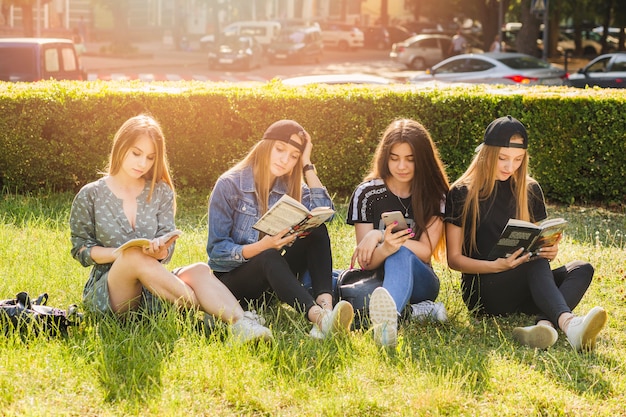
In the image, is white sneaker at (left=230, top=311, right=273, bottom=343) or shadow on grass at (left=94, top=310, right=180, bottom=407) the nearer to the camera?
shadow on grass at (left=94, top=310, right=180, bottom=407)

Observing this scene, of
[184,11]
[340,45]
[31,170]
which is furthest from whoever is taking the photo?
[184,11]

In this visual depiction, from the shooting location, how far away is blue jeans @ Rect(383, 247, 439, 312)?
16.9 ft

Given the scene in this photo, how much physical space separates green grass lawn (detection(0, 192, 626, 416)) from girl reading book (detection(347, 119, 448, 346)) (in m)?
0.26

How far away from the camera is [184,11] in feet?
167

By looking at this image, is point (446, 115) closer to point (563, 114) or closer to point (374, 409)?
point (563, 114)

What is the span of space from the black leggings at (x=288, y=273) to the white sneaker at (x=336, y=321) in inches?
8.6

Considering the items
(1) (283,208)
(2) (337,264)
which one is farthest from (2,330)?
(2) (337,264)

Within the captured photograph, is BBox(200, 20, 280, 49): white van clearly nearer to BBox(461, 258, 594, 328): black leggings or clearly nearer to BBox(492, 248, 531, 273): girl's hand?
BBox(461, 258, 594, 328): black leggings

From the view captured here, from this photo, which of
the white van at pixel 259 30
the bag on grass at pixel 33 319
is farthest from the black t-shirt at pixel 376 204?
the white van at pixel 259 30

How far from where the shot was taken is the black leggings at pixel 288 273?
5020 mm

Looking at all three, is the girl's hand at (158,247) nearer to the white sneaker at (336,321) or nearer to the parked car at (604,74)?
the white sneaker at (336,321)

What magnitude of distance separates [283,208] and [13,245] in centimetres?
300

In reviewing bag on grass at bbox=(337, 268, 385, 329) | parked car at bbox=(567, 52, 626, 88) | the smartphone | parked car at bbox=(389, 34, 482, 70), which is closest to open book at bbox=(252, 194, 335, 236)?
the smartphone

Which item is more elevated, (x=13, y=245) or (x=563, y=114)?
(x=563, y=114)
